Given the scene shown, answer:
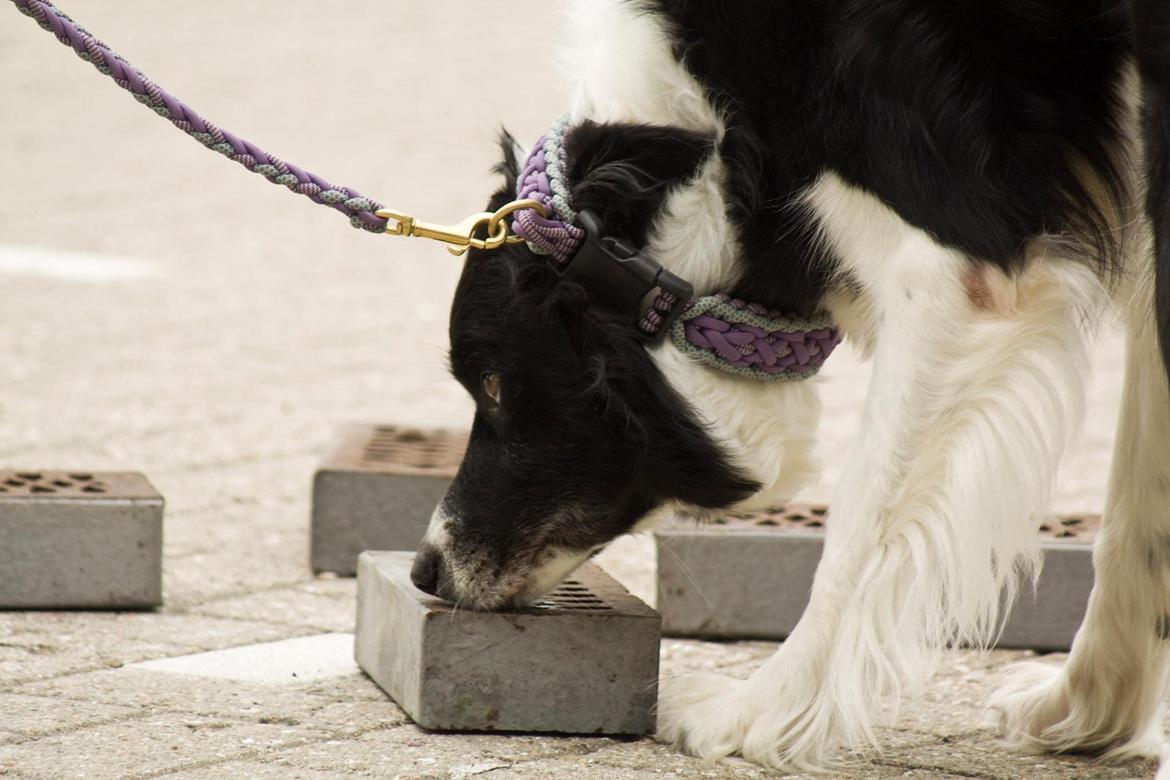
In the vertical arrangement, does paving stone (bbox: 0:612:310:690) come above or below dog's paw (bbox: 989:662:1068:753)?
below

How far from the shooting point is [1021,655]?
11.4 feet

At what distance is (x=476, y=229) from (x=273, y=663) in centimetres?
101

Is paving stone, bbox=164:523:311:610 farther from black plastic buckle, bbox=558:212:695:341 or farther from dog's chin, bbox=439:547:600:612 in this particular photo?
black plastic buckle, bbox=558:212:695:341

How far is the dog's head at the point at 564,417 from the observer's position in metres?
2.69

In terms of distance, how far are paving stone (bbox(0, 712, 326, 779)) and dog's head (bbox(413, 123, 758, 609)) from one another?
39 centimetres

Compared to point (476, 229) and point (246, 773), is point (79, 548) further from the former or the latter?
point (476, 229)

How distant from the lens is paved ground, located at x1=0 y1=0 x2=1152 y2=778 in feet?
8.87

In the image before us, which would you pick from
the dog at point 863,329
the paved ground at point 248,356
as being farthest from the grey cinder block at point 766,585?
the dog at point 863,329

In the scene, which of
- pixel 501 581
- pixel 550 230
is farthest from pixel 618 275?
pixel 501 581

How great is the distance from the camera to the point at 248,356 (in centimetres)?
662

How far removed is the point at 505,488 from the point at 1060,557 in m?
1.31

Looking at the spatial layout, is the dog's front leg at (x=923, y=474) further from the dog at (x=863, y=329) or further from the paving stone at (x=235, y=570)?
the paving stone at (x=235, y=570)

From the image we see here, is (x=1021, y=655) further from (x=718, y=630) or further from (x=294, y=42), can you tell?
(x=294, y=42)

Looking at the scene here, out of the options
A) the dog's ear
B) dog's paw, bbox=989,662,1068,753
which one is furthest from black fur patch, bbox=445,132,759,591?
dog's paw, bbox=989,662,1068,753
